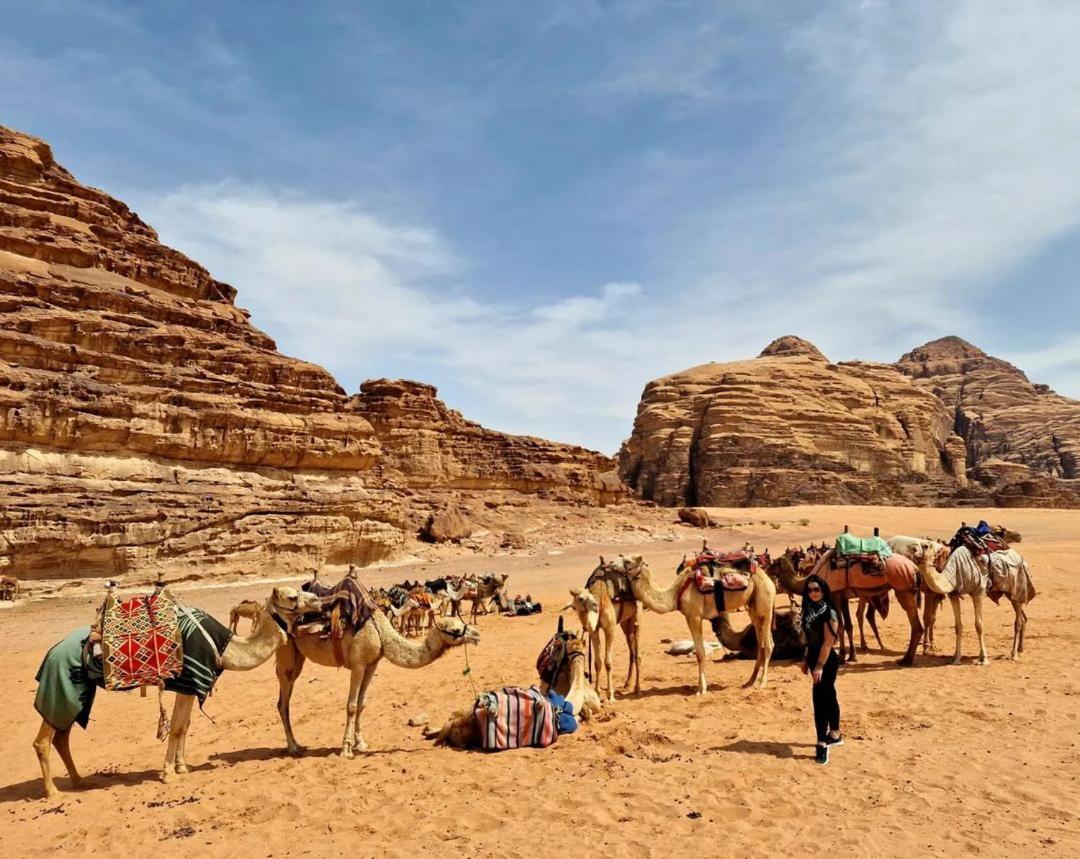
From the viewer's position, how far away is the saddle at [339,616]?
757 centimetres

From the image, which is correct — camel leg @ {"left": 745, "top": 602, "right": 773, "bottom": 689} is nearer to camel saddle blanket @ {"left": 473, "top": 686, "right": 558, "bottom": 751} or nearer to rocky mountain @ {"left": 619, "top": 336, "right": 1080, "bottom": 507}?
camel saddle blanket @ {"left": 473, "top": 686, "right": 558, "bottom": 751}

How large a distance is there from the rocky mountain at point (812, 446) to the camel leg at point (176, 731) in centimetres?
7641

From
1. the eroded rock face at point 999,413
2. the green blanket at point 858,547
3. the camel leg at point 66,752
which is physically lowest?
the camel leg at point 66,752

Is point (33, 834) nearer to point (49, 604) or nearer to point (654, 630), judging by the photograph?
point (654, 630)

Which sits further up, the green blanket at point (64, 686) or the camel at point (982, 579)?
the camel at point (982, 579)

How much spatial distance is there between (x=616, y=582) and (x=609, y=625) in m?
0.63

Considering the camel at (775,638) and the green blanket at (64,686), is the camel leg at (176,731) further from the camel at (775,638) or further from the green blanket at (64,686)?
the camel at (775,638)

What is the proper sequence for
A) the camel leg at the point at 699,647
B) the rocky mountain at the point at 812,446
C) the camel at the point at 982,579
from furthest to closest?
the rocky mountain at the point at 812,446
the camel at the point at 982,579
the camel leg at the point at 699,647

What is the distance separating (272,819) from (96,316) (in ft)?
83.0

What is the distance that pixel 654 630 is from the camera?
15.6 metres

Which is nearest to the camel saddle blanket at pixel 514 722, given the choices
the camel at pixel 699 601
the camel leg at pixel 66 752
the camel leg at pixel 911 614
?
the camel at pixel 699 601

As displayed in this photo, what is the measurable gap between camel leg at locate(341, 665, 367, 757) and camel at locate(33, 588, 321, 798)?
34.4 inches

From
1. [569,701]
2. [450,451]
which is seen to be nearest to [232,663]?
[569,701]

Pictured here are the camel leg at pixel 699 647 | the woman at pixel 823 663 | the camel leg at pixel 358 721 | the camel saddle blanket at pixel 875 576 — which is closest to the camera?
the woman at pixel 823 663
